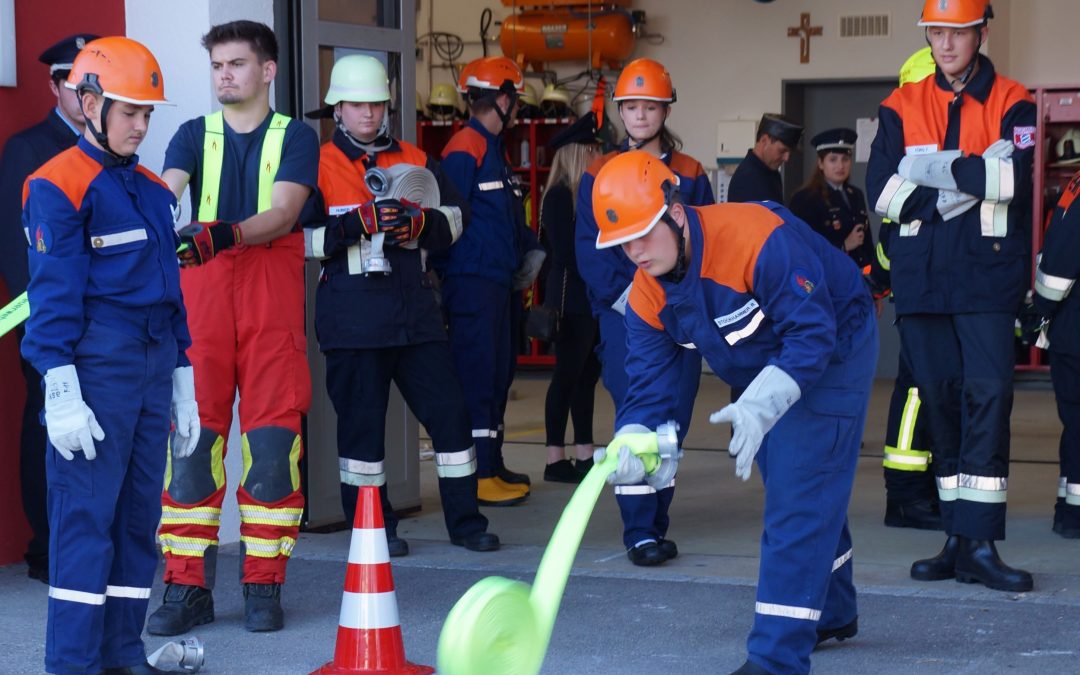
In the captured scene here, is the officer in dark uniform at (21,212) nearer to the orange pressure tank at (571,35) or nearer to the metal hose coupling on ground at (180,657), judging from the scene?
the metal hose coupling on ground at (180,657)

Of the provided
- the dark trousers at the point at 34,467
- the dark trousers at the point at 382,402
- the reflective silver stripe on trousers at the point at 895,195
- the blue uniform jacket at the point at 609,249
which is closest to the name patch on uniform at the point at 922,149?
the reflective silver stripe on trousers at the point at 895,195

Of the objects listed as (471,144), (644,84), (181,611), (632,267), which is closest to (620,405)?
(632,267)

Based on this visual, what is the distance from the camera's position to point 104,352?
14.2ft

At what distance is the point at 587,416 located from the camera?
8664 millimetres

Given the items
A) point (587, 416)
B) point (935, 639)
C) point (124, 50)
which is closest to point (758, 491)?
point (587, 416)

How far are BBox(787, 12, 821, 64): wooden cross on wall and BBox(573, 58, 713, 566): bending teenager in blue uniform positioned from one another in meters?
7.68

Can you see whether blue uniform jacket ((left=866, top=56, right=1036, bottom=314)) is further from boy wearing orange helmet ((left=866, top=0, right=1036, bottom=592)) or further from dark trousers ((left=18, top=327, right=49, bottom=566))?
dark trousers ((left=18, top=327, right=49, bottom=566))

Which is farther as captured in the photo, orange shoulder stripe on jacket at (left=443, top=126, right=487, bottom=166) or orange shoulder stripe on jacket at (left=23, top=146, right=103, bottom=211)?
orange shoulder stripe on jacket at (left=443, top=126, right=487, bottom=166)

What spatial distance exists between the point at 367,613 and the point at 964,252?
8.45 feet

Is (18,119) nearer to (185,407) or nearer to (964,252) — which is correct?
(185,407)

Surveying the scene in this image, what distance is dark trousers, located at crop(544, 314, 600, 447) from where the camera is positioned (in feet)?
27.1

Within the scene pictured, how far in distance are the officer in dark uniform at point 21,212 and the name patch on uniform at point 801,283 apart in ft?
10.3

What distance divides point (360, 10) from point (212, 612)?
3.12m

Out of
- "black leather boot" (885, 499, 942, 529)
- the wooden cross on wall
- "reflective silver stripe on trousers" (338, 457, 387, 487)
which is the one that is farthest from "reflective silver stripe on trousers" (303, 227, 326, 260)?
the wooden cross on wall
